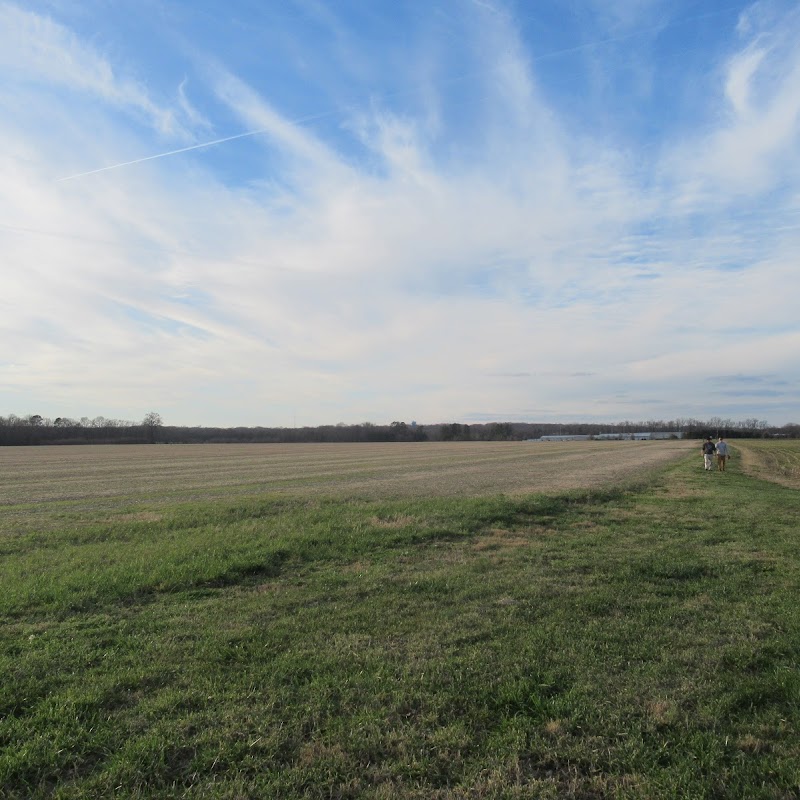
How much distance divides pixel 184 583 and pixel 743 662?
7710 mm

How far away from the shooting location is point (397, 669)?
5.30 meters

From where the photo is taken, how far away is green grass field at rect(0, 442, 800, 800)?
3742mm

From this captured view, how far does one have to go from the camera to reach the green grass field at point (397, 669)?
374 cm

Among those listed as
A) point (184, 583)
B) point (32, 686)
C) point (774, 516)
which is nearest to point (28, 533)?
point (184, 583)

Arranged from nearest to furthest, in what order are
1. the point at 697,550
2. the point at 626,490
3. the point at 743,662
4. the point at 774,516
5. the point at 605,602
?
the point at 743,662, the point at 605,602, the point at 697,550, the point at 774,516, the point at 626,490

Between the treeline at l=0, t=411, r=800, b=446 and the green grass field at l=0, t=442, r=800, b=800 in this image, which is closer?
the green grass field at l=0, t=442, r=800, b=800

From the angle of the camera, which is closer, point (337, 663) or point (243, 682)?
point (243, 682)

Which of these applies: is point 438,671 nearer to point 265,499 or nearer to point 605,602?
point 605,602

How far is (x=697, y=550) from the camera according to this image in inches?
426

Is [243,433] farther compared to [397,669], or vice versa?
[243,433]

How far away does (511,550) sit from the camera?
1104 cm

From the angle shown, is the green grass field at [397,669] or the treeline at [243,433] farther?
the treeline at [243,433]

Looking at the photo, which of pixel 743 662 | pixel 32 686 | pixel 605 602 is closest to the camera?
pixel 32 686

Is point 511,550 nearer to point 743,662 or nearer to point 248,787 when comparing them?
point 743,662
